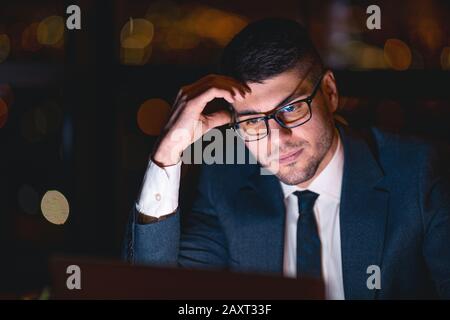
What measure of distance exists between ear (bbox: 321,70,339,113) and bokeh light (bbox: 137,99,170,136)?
0.69 metres

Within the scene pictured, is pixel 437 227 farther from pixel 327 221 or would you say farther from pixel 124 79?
pixel 124 79

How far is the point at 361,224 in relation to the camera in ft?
5.28

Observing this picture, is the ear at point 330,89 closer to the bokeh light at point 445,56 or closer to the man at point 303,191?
the man at point 303,191

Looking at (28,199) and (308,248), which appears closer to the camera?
(308,248)

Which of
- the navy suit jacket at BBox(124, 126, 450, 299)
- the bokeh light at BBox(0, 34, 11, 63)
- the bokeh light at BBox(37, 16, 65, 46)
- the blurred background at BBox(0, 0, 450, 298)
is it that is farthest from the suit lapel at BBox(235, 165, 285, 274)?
the bokeh light at BBox(0, 34, 11, 63)

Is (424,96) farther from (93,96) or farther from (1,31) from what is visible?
(1,31)

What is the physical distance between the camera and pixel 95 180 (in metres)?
2.02

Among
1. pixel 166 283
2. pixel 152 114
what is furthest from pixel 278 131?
pixel 166 283

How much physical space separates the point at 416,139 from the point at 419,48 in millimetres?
570

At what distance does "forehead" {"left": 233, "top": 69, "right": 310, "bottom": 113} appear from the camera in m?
1.59

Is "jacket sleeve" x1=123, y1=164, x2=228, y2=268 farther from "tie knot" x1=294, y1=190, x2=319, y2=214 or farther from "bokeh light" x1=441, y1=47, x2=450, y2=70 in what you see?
"bokeh light" x1=441, y1=47, x2=450, y2=70

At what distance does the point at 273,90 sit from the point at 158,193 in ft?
1.65

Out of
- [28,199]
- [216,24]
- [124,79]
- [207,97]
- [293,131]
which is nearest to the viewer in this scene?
[207,97]
